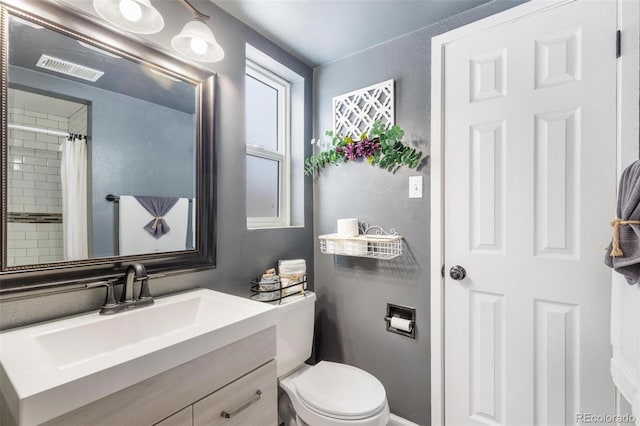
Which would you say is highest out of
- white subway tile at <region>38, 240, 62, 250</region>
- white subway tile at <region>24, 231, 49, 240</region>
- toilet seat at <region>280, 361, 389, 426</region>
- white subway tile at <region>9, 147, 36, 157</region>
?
white subway tile at <region>9, 147, 36, 157</region>

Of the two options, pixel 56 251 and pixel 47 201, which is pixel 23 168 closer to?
pixel 47 201

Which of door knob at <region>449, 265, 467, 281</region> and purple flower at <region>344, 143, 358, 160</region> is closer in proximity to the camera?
door knob at <region>449, 265, 467, 281</region>

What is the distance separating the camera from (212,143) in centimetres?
138

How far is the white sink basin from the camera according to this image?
600 millimetres

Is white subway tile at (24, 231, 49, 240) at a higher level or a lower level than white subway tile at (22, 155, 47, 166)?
lower

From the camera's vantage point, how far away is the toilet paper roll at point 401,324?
157cm

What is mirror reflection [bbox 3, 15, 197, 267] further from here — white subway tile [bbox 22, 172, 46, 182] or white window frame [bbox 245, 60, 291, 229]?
white window frame [bbox 245, 60, 291, 229]

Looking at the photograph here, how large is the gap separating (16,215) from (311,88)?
66.2 inches

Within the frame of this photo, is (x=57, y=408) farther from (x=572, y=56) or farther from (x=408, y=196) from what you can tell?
(x=572, y=56)

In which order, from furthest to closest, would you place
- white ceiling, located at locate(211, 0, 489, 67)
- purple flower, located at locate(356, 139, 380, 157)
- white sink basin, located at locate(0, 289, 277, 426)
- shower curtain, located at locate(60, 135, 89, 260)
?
purple flower, located at locate(356, 139, 380, 157) → white ceiling, located at locate(211, 0, 489, 67) → shower curtain, located at locate(60, 135, 89, 260) → white sink basin, located at locate(0, 289, 277, 426)

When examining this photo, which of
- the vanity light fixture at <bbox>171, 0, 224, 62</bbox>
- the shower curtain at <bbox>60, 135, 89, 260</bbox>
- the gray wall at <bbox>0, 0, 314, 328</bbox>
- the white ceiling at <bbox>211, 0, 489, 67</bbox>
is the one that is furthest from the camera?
the white ceiling at <bbox>211, 0, 489, 67</bbox>

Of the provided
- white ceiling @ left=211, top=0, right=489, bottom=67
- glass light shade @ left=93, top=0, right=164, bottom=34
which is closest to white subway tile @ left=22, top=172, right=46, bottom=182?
glass light shade @ left=93, top=0, right=164, bottom=34

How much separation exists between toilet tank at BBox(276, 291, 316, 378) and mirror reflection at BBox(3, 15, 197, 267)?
58 cm

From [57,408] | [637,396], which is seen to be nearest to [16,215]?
[57,408]
